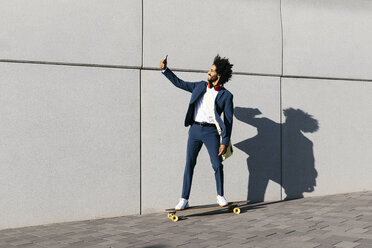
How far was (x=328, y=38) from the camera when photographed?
7621 millimetres

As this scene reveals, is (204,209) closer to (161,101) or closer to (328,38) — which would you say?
(161,101)

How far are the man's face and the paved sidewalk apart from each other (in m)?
1.86

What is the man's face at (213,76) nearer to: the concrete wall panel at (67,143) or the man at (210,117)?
the man at (210,117)

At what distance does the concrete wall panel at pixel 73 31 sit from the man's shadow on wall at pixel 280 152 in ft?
7.06

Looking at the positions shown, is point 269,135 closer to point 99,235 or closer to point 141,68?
point 141,68

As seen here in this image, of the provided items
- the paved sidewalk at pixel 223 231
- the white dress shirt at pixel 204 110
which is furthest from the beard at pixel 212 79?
the paved sidewalk at pixel 223 231

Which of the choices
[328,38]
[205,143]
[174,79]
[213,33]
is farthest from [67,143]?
[328,38]

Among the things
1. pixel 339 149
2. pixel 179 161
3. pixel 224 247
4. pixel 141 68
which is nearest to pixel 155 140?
pixel 179 161

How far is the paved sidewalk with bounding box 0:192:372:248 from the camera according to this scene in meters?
4.19

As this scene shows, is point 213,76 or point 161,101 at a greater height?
point 213,76

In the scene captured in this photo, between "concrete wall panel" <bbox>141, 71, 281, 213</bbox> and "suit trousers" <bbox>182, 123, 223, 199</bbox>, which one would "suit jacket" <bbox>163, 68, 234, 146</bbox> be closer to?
"suit trousers" <bbox>182, 123, 223, 199</bbox>

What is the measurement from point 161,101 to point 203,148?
1015 millimetres

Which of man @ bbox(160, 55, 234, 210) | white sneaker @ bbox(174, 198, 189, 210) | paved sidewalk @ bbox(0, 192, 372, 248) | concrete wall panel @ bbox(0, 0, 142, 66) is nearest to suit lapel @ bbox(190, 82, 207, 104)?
man @ bbox(160, 55, 234, 210)

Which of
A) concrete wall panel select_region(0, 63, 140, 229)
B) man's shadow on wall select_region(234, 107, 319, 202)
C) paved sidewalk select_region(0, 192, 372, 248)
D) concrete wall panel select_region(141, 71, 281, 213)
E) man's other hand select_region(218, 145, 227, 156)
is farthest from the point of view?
man's shadow on wall select_region(234, 107, 319, 202)
